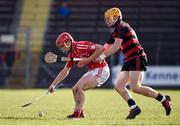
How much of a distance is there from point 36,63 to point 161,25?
7750mm

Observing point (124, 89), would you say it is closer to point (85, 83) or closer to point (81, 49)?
point (85, 83)

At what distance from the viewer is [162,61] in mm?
29219

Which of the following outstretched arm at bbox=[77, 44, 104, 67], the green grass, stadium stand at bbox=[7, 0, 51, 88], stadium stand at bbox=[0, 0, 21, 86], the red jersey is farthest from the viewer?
stadium stand at bbox=[7, 0, 51, 88]

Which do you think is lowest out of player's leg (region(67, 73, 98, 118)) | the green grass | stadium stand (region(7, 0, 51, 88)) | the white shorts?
stadium stand (region(7, 0, 51, 88))

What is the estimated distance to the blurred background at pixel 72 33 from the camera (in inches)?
1137

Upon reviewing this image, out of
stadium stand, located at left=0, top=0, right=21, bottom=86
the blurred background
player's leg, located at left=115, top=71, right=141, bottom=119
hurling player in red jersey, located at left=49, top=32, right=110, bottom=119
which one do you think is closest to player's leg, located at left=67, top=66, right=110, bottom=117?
hurling player in red jersey, located at left=49, top=32, right=110, bottom=119

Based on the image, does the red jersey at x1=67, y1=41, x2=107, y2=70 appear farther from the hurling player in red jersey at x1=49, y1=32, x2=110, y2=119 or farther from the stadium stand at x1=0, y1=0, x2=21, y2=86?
the stadium stand at x1=0, y1=0, x2=21, y2=86

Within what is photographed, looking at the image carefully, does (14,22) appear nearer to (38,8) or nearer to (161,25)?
(38,8)

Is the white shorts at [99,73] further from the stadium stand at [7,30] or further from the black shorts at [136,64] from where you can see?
the stadium stand at [7,30]

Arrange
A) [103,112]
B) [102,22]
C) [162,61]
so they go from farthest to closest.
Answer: [102,22]
[162,61]
[103,112]

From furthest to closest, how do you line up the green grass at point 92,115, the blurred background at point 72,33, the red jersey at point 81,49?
the blurred background at point 72,33 → the red jersey at point 81,49 → the green grass at point 92,115

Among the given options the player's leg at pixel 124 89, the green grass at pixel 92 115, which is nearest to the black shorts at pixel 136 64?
the player's leg at pixel 124 89

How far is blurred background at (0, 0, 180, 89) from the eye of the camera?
2888 cm

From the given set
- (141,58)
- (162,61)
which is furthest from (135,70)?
(162,61)
